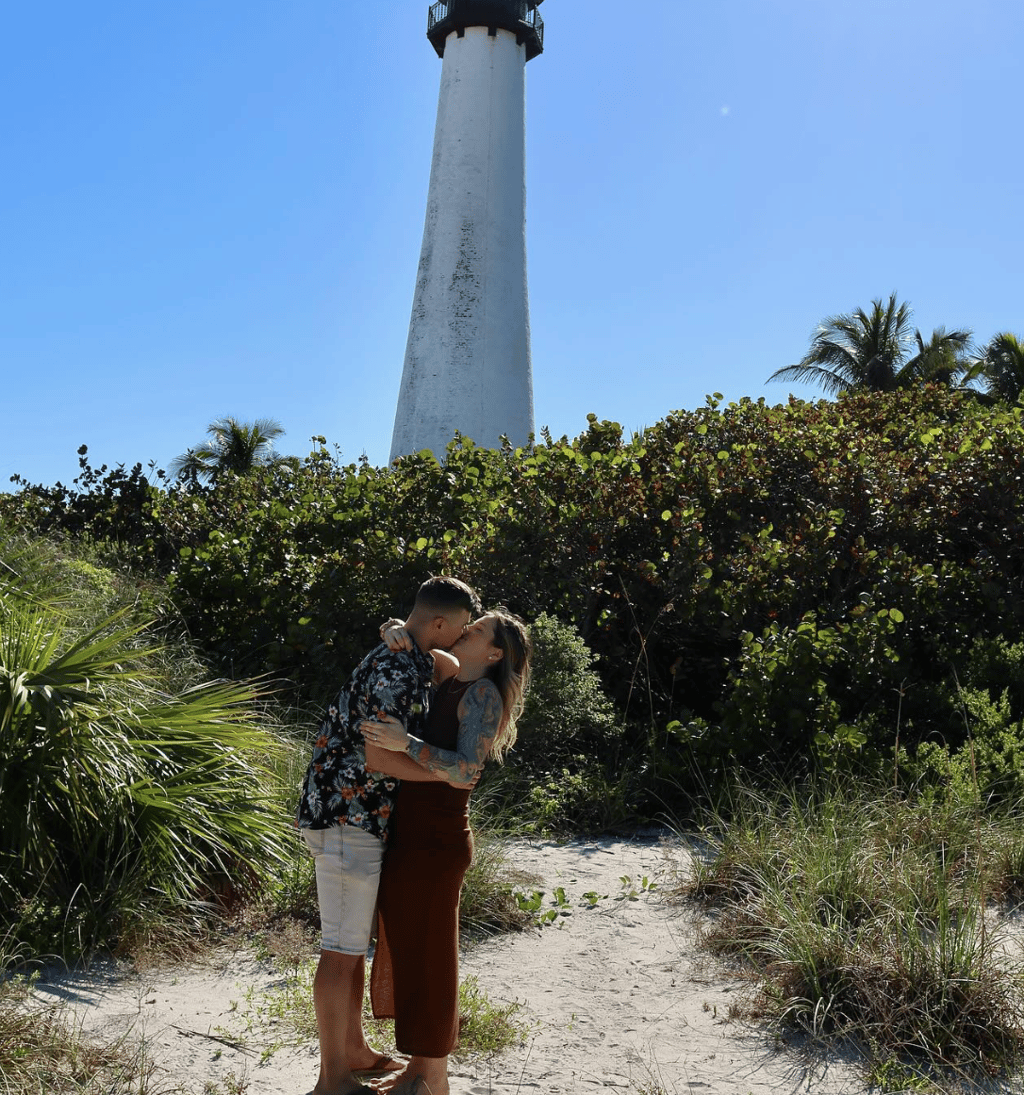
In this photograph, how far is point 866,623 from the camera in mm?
7562

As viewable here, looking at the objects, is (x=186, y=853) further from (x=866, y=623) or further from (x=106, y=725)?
(x=866, y=623)

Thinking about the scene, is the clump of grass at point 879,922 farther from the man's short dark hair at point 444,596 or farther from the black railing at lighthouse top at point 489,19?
the black railing at lighthouse top at point 489,19

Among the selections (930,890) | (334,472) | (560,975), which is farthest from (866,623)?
(334,472)

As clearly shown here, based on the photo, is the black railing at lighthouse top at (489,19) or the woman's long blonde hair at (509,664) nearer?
the woman's long blonde hair at (509,664)

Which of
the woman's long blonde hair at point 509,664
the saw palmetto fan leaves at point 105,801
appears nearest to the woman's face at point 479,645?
the woman's long blonde hair at point 509,664

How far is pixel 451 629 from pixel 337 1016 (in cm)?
129

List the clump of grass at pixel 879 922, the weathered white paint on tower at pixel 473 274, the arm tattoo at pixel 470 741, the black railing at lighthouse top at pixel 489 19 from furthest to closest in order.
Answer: the black railing at lighthouse top at pixel 489 19 < the weathered white paint on tower at pixel 473 274 < the clump of grass at pixel 879 922 < the arm tattoo at pixel 470 741

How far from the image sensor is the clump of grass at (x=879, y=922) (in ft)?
12.7

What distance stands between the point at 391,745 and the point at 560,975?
2167mm

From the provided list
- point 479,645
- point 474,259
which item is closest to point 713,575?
point 479,645

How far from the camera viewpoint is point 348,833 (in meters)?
3.37

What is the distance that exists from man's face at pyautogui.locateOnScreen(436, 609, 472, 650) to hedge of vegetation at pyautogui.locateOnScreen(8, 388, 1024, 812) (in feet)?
12.9

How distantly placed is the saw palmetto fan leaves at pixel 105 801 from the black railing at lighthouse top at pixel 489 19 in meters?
16.8

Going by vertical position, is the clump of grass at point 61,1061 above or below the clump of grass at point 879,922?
below
